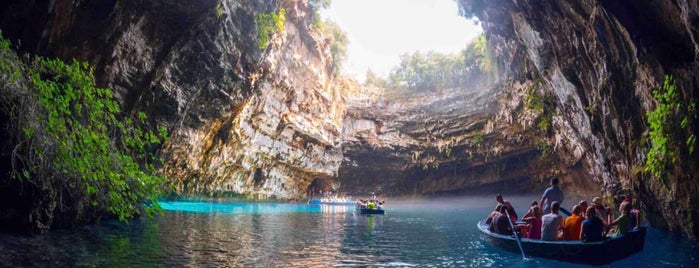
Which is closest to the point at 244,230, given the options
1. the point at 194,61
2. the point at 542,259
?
the point at 194,61

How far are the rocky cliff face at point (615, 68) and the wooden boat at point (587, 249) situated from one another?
91.8 inches

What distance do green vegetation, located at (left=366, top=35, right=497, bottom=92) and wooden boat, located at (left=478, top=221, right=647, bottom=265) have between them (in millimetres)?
21064

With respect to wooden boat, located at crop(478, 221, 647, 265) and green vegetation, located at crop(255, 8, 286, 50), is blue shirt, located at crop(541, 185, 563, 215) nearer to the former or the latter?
wooden boat, located at crop(478, 221, 647, 265)

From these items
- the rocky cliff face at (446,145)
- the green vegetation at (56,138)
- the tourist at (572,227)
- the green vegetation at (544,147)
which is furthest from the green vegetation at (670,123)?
the green vegetation at (544,147)

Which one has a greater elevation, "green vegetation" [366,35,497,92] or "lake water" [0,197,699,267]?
"green vegetation" [366,35,497,92]

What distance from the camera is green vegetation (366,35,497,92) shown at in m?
31.5

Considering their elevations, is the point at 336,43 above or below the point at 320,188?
above

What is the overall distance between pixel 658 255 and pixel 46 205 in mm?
13786

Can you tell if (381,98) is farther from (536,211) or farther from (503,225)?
(536,211)

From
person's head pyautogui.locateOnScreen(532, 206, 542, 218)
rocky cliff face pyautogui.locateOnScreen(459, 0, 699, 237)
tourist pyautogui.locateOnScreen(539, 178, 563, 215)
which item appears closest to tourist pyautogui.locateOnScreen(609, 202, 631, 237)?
tourist pyautogui.locateOnScreen(539, 178, 563, 215)

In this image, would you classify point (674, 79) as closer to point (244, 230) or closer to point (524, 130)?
point (244, 230)

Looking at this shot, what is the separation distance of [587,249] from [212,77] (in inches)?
576

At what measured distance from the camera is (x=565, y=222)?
8930 millimetres

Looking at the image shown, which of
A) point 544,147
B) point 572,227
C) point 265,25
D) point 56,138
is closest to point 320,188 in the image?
point 544,147
